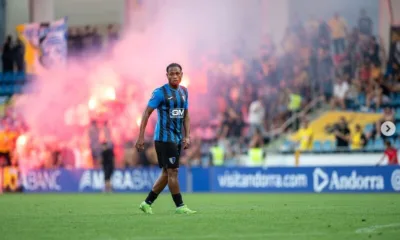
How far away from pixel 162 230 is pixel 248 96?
19.0m

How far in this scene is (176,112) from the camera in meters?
12.9

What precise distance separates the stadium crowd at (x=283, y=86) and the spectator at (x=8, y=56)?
656 cm

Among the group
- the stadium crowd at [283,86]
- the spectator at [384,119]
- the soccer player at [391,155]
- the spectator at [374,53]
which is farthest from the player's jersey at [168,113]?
the spectator at [374,53]

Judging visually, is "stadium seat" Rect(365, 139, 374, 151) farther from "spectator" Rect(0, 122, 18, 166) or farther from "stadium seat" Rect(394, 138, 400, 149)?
"spectator" Rect(0, 122, 18, 166)

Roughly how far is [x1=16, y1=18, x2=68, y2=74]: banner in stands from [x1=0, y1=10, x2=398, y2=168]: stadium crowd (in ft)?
12.9

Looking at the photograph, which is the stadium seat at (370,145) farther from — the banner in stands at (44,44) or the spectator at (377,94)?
the banner in stands at (44,44)

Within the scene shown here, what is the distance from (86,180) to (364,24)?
1009 centimetres

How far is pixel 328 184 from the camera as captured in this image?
24.5 metres

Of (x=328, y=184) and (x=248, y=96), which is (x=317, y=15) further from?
(x=328, y=184)

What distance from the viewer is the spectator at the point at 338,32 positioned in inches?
1094

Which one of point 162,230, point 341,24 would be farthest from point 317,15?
point 162,230

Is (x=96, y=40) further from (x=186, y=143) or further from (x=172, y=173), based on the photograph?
(x=172, y=173)

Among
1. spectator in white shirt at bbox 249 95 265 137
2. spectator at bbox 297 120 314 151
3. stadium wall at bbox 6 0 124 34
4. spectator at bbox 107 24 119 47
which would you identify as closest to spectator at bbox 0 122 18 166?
spectator at bbox 107 24 119 47

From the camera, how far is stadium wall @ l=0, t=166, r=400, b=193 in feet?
78.0
